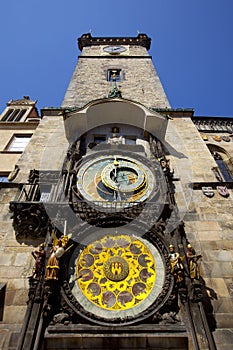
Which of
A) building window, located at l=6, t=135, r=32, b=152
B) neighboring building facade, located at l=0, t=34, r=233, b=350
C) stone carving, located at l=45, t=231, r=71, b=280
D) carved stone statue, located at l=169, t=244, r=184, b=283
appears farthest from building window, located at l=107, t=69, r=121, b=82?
carved stone statue, located at l=169, t=244, r=184, b=283

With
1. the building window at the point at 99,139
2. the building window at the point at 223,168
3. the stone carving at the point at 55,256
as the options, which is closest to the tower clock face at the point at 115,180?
the stone carving at the point at 55,256

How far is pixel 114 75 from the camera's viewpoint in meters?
19.9

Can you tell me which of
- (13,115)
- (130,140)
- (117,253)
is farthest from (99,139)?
(13,115)

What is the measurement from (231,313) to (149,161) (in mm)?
5288

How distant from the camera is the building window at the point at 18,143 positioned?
12.5 meters

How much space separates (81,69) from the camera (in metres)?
21.0

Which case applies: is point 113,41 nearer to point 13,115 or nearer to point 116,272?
point 13,115

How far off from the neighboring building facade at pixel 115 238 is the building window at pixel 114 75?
7.99 meters

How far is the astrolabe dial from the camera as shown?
600cm

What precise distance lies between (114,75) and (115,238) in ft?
50.9

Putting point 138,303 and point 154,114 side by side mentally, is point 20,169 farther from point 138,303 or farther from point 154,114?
point 138,303

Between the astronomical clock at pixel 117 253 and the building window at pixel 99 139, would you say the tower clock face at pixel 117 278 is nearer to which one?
A: the astronomical clock at pixel 117 253

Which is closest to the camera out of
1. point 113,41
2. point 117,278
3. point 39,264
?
point 39,264

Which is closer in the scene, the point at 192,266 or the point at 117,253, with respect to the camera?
the point at 192,266
